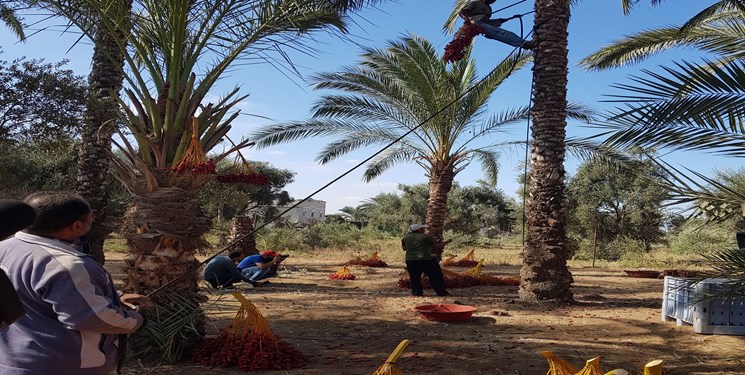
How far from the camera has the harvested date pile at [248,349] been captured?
475 centimetres

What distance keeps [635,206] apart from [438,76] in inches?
518

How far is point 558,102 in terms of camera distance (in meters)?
8.48

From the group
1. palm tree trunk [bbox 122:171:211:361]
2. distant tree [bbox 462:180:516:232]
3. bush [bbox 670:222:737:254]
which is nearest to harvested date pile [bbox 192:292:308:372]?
palm tree trunk [bbox 122:171:211:361]

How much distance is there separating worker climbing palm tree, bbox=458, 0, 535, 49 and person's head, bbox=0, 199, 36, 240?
5.38 m

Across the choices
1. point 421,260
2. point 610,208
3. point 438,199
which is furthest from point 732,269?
point 610,208

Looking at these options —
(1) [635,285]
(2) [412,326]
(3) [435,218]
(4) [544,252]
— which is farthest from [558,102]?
(3) [435,218]

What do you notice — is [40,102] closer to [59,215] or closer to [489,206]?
[59,215]

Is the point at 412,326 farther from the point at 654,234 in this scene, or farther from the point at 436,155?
the point at 654,234

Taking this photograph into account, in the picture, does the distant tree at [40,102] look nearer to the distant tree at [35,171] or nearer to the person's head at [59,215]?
the distant tree at [35,171]

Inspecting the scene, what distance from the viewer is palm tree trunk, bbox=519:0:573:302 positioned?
8.38 meters

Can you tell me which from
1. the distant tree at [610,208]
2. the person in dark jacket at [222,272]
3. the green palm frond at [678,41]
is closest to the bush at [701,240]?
the distant tree at [610,208]

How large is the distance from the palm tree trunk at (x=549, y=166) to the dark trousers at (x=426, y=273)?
1391 millimetres

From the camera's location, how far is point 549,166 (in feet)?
27.7

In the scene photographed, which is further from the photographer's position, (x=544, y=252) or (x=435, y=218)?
(x=435, y=218)
